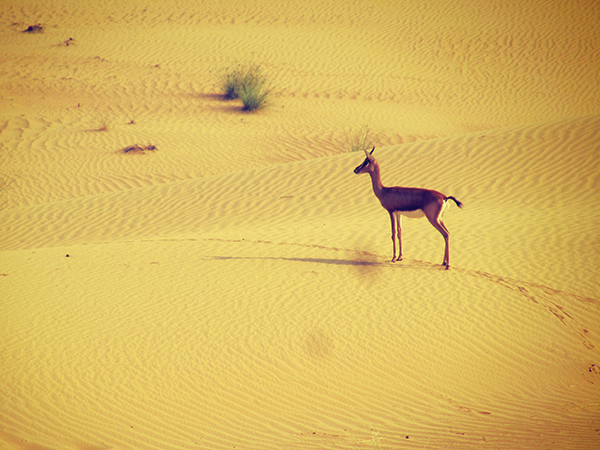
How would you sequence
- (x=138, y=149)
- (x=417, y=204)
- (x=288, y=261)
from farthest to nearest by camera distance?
(x=138, y=149), (x=288, y=261), (x=417, y=204)

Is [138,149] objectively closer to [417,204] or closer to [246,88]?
[246,88]

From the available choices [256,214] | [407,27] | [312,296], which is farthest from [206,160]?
[407,27]

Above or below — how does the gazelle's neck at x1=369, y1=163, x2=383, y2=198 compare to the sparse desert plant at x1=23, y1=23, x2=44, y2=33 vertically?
below

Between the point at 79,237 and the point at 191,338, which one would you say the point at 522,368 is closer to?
the point at 191,338

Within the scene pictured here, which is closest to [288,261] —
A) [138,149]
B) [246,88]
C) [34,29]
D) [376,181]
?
[376,181]

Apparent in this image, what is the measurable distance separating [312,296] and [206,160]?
35.7ft

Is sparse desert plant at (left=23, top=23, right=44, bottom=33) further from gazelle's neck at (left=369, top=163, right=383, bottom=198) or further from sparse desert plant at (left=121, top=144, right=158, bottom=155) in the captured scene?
gazelle's neck at (left=369, top=163, right=383, bottom=198)

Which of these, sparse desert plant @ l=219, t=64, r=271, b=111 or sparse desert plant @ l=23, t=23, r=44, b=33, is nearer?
sparse desert plant @ l=219, t=64, r=271, b=111

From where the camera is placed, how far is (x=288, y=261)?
27.5ft

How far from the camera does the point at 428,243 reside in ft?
30.9

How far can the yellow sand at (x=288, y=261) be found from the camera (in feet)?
14.8

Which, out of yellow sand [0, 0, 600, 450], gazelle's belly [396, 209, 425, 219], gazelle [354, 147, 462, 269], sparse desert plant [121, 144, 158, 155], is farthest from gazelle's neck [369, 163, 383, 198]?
sparse desert plant [121, 144, 158, 155]

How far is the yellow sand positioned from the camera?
4512mm

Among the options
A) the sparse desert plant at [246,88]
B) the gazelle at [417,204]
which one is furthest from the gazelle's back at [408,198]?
the sparse desert plant at [246,88]
